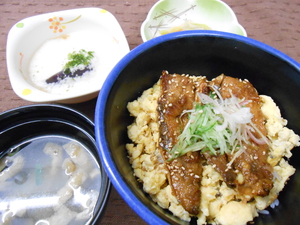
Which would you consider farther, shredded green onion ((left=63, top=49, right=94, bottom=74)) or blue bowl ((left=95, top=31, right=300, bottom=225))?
shredded green onion ((left=63, top=49, right=94, bottom=74))

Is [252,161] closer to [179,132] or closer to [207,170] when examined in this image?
[207,170]

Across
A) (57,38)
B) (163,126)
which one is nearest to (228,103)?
(163,126)

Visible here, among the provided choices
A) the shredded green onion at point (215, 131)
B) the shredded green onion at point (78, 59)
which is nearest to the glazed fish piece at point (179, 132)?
the shredded green onion at point (215, 131)

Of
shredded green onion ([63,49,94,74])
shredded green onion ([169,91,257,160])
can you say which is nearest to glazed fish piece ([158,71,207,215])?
shredded green onion ([169,91,257,160])

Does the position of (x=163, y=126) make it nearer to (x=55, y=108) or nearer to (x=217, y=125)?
(x=217, y=125)

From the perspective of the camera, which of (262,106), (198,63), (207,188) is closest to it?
(207,188)

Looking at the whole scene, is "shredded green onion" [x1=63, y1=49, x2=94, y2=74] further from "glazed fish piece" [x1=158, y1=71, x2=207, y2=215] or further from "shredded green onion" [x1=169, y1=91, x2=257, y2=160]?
"shredded green onion" [x1=169, y1=91, x2=257, y2=160]
